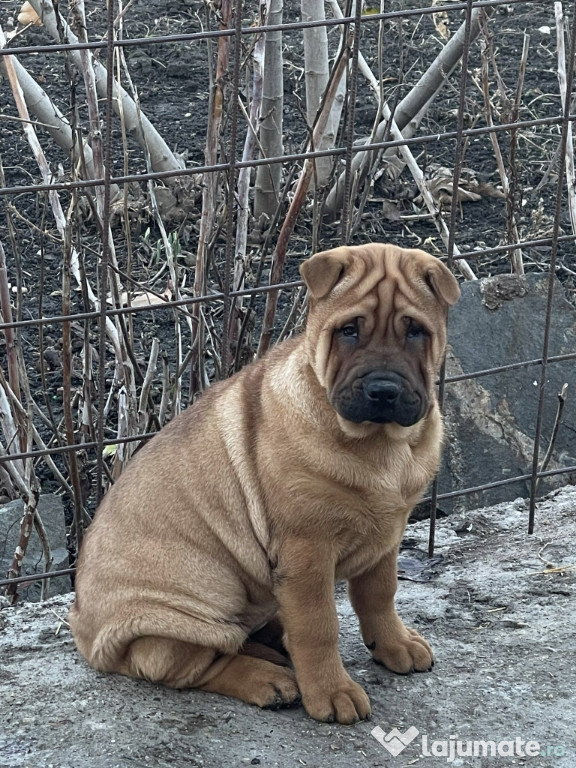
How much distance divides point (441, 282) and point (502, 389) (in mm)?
2529

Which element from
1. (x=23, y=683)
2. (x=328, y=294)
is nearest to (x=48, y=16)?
(x=328, y=294)

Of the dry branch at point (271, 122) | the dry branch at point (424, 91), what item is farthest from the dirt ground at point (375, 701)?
the dry branch at point (271, 122)

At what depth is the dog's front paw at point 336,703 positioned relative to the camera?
3658mm

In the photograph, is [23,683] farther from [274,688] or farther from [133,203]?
[133,203]

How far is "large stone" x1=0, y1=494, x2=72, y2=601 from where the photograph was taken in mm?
5242

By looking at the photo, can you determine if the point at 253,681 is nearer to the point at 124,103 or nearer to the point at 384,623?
the point at 384,623

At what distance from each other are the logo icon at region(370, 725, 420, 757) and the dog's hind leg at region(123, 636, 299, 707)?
32 cm

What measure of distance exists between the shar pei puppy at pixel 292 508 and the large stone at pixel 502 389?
1914mm

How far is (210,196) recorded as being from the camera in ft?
15.8

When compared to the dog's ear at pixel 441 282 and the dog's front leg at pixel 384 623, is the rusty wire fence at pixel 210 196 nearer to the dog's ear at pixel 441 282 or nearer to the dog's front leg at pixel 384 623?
the dog's ear at pixel 441 282

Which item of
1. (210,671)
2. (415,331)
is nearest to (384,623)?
(210,671)

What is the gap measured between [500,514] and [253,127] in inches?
93.3

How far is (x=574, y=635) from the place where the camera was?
4.29 m

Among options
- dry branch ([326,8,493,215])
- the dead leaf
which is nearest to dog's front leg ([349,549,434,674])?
dry branch ([326,8,493,215])
